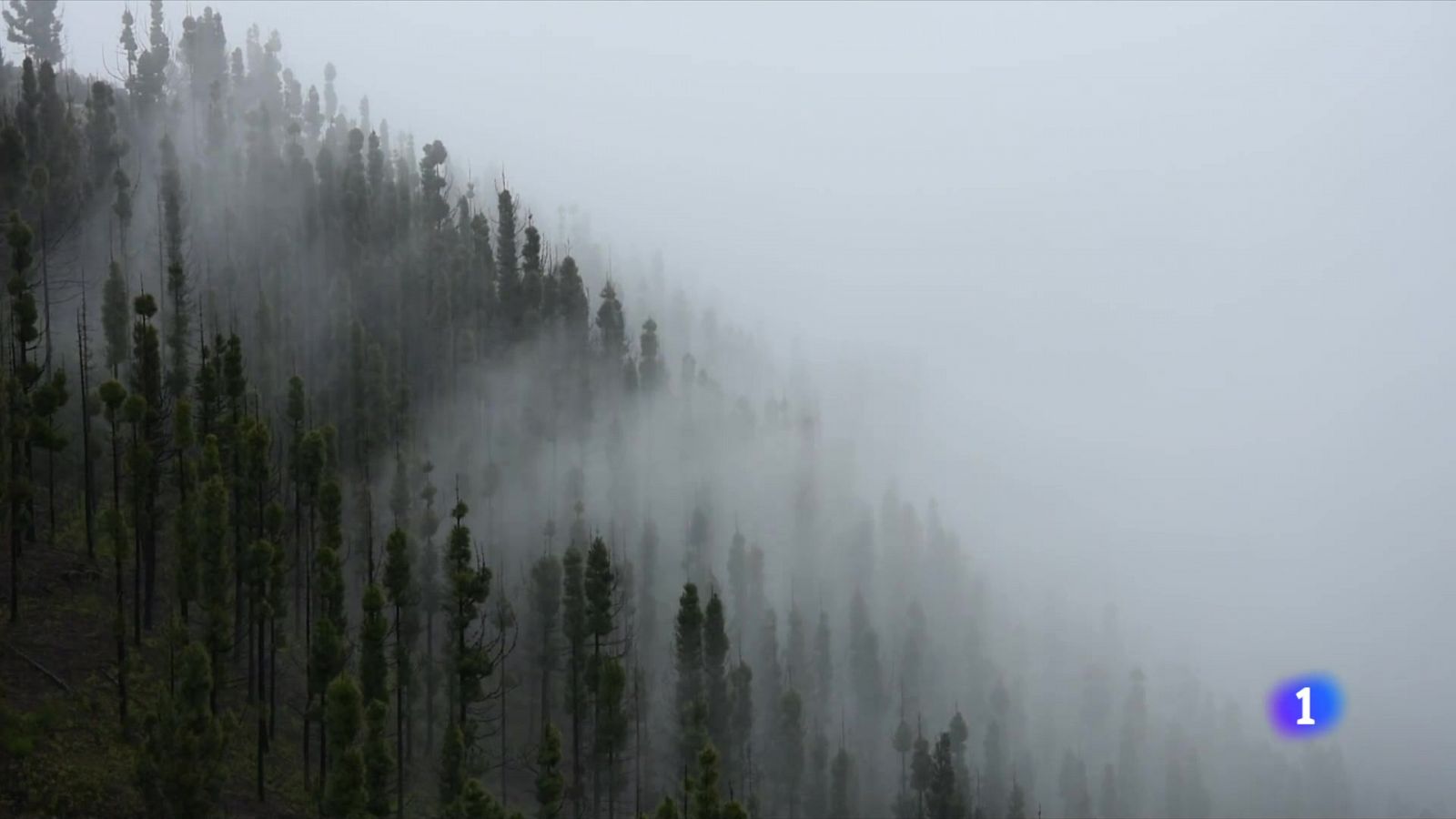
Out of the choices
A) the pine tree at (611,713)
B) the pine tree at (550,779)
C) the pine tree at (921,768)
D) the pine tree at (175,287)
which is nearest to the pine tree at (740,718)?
the pine tree at (921,768)

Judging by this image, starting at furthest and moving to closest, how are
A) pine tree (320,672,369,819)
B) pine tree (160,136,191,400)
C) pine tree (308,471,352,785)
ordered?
pine tree (160,136,191,400)
pine tree (308,471,352,785)
pine tree (320,672,369,819)

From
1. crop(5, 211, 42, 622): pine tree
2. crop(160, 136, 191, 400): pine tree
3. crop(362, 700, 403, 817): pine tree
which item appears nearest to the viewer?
crop(362, 700, 403, 817): pine tree

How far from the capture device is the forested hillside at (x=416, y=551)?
5747cm

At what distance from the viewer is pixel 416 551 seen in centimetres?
8750

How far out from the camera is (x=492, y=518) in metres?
116

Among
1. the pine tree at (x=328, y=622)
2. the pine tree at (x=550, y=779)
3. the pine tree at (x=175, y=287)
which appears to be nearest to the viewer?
the pine tree at (x=328, y=622)

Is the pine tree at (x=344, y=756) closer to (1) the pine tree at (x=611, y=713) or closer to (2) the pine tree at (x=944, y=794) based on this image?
(1) the pine tree at (x=611, y=713)

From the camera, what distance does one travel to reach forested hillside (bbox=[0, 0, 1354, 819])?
57.5 m

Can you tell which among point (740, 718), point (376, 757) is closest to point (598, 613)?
point (740, 718)

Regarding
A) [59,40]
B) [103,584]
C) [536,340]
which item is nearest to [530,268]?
[536,340]

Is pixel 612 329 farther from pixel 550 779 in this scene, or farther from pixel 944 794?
pixel 550 779

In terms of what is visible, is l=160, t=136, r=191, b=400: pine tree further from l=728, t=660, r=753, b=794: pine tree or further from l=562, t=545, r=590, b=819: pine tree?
l=728, t=660, r=753, b=794: pine tree

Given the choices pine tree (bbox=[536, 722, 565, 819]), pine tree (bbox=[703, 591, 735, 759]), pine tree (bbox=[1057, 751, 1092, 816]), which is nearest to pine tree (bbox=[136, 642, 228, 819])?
pine tree (bbox=[536, 722, 565, 819])

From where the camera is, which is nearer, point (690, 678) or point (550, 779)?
point (550, 779)
